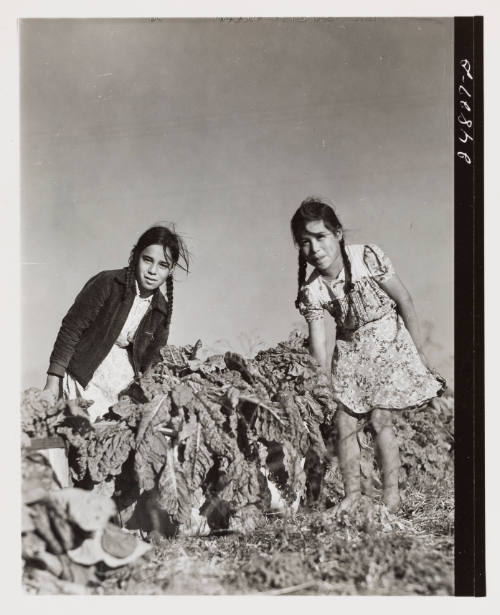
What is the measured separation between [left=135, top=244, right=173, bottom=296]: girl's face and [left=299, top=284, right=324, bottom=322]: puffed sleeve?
30.7 inches

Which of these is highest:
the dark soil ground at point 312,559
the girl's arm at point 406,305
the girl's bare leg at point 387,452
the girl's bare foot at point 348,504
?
the girl's arm at point 406,305

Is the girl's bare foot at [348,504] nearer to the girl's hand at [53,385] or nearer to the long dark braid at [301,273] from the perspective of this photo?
the long dark braid at [301,273]

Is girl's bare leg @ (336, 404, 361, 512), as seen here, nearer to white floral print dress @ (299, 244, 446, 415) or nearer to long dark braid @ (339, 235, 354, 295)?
white floral print dress @ (299, 244, 446, 415)

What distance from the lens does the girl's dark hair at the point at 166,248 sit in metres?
4.54

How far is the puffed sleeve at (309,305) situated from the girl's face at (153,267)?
0.78 meters

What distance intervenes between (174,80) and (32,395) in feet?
6.37

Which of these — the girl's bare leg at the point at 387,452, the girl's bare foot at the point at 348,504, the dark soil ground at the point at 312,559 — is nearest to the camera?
the dark soil ground at the point at 312,559

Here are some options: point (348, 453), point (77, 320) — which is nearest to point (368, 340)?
point (348, 453)

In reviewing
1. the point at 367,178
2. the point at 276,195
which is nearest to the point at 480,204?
the point at 367,178

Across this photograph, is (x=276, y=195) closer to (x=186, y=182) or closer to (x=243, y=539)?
(x=186, y=182)

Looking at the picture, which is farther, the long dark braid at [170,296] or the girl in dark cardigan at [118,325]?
the long dark braid at [170,296]

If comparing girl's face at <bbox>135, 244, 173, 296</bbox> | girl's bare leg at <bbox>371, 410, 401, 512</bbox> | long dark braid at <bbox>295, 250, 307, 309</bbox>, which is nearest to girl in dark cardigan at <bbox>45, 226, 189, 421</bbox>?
girl's face at <bbox>135, 244, 173, 296</bbox>

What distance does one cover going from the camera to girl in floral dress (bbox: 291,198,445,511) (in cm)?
443

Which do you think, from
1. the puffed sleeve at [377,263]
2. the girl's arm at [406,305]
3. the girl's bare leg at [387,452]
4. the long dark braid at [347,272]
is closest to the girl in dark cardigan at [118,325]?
the long dark braid at [347,272]
